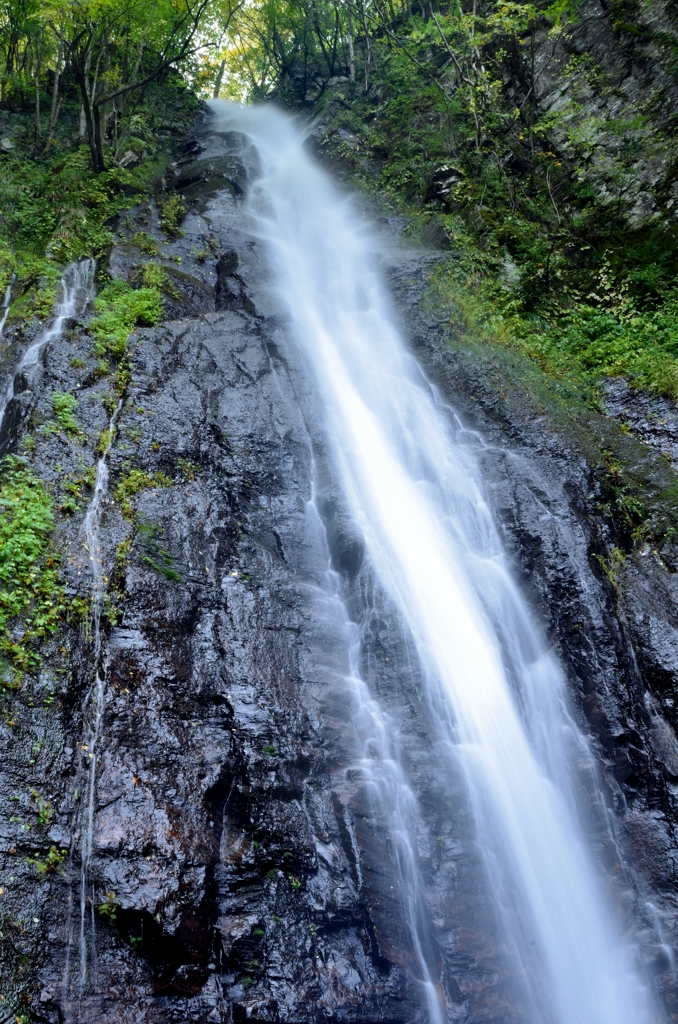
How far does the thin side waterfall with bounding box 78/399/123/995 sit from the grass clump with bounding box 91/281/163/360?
6.61ft

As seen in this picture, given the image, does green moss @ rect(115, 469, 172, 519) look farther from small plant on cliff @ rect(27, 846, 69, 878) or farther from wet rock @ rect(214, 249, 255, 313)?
wet rock @ rect(214, 249, 255, 313)

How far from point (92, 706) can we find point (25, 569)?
5.11 ft

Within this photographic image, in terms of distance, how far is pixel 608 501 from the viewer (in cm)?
805

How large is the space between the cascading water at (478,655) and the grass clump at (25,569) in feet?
12.3

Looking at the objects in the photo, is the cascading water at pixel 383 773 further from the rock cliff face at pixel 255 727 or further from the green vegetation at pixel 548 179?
the green vegetation at pixel 548 179

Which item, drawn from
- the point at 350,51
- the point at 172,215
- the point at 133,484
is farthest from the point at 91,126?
the point at 350,51

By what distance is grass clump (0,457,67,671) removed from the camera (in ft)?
17.8

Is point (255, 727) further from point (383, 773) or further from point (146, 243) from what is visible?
point (146, 243)

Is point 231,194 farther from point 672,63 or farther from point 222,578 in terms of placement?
→ point 222,578

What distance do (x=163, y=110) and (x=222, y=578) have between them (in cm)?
1943

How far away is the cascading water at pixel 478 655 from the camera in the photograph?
547 cm

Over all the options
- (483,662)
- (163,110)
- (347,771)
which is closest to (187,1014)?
(347,771)

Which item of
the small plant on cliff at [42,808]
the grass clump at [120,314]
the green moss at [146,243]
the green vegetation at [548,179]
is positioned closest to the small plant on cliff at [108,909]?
the small plant on cliff at [42,808]

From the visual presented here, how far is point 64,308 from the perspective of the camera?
9594mm
